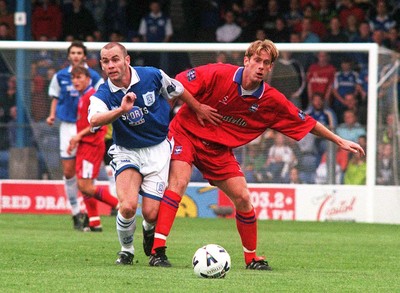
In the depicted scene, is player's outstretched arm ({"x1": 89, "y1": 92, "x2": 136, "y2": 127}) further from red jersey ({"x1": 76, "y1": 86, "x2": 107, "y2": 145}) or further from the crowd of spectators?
the crowd of spectators

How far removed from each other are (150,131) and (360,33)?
1103 cm

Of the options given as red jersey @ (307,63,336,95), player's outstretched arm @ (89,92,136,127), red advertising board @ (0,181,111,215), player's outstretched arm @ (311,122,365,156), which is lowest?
red advertising board @ (0,181,111,215)

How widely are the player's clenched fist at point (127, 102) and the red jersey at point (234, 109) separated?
1.12 m

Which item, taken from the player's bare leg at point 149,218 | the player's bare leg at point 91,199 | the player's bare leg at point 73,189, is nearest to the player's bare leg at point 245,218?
the player's bare leg at point 149,218

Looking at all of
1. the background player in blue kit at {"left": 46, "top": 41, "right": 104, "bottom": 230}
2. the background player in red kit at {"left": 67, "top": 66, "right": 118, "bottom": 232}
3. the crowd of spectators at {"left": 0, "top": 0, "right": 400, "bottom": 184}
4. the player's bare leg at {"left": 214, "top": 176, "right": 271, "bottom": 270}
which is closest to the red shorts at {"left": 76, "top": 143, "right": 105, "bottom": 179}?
the background player in red kit at {"left": 67, "top": 66, "right": 118, "bottom": 232}

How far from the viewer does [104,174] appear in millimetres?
16797

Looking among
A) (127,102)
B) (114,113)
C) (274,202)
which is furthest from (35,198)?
(127,102)

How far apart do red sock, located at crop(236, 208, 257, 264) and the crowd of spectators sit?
7347 millimetres

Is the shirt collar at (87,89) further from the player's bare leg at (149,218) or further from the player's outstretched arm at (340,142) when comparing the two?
the player's outstretched arm at (340,142)

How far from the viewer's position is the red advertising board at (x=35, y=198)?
16906 millimetres

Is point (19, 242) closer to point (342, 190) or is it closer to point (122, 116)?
point (122, 116)

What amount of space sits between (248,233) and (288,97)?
7705mm

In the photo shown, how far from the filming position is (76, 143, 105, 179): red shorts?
43.8ft

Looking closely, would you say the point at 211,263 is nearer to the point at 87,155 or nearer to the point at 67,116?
the point at 87,155
